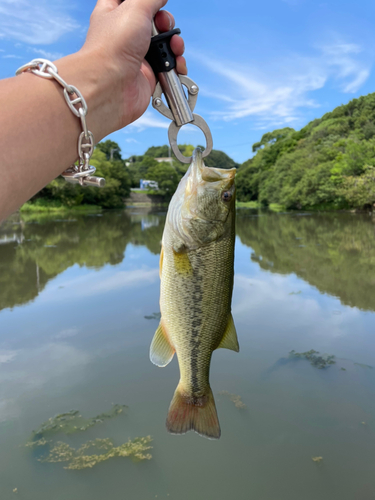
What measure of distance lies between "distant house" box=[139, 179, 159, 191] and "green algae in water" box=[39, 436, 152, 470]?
56.1 metres

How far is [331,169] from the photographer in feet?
115

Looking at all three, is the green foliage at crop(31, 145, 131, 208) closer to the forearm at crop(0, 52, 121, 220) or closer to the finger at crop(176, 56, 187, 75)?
the finger at crop(176, 56, 187, 75)

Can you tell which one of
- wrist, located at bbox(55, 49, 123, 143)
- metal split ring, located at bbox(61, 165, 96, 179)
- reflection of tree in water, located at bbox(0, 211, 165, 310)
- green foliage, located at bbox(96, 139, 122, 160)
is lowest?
reflection of tree in water, located at bbox(0, 211, 165, 310)

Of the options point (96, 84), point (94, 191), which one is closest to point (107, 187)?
point (94, 191)

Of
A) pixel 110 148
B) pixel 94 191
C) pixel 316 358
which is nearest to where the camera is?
pixel 316 358

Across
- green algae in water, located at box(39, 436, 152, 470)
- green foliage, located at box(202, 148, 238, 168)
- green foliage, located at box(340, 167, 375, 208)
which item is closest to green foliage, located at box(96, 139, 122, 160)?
green foliage, located at box(202, 148, 238, 168)

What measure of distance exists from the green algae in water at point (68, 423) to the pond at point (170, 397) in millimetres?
14

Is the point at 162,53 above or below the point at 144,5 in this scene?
below

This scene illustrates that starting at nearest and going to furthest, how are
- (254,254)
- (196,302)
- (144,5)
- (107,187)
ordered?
(144,5)
(196,302)
(254,254)
(107,187)

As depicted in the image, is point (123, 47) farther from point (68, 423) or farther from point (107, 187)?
point (107, 187)

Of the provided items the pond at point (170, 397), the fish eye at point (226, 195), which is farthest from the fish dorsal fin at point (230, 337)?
the pond at point (170, 397)

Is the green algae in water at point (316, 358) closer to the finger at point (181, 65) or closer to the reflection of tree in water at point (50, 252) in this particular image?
the finger at point (181, 65)

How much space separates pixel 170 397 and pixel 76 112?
4242mm

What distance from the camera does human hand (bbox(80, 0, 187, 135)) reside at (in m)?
1.57
